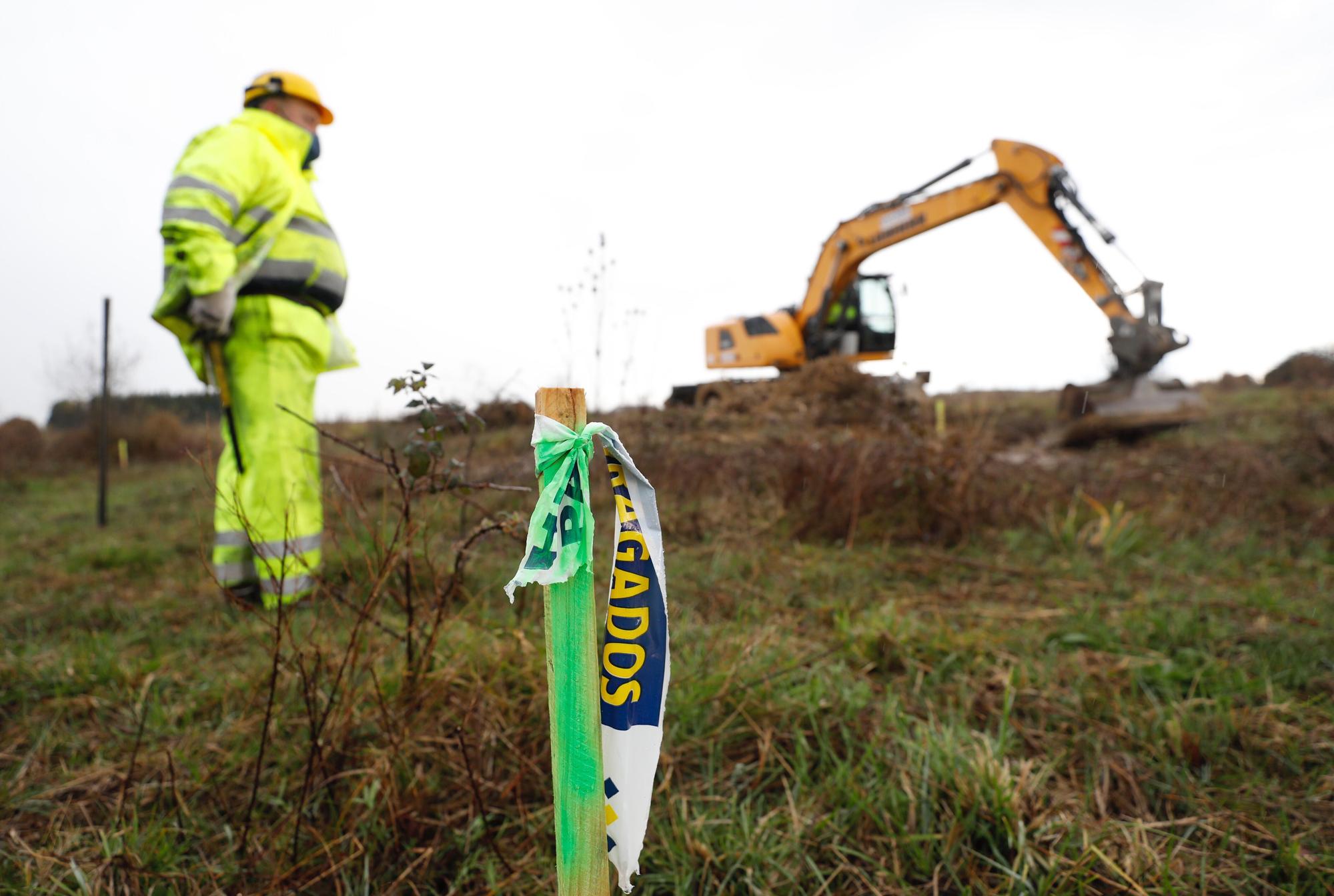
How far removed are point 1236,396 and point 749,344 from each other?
9.09m

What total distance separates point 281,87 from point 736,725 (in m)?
3.47

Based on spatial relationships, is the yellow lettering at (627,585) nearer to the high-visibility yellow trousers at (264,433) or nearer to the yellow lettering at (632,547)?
the yellow lettering at (632,547)

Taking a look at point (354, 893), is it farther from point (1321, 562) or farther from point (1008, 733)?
point (1321, 562)

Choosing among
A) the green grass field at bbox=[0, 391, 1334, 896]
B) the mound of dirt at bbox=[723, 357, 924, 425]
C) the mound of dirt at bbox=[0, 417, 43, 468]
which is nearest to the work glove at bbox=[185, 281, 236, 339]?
the green grass field at bbox=[0, 391, 1334, 896]

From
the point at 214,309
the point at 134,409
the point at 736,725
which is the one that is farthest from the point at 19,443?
the point at 736,725

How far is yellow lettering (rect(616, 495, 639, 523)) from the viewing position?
0.84 m

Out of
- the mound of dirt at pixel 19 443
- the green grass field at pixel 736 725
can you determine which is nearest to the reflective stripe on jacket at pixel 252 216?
the green grass field at pixel 736 725

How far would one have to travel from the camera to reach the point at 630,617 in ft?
2.80

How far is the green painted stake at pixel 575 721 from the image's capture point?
0.81 m

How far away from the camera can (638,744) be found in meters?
0.84

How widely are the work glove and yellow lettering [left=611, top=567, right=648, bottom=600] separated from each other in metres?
2.68

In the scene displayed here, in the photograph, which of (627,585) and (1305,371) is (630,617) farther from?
(1305,371)

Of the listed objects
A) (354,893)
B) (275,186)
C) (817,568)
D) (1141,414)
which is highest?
(275,186)

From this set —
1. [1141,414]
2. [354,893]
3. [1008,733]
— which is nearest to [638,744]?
[354,893]
